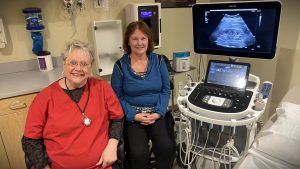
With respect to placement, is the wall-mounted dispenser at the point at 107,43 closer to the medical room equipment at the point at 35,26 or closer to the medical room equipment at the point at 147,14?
the medical room equipment at the point at 147,14

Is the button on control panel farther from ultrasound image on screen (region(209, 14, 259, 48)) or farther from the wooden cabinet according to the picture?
the wooden cabinet

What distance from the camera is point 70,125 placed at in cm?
131

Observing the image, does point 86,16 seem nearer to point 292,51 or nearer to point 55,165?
point 55,165

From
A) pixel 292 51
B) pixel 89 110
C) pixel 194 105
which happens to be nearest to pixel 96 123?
pixel 89 110

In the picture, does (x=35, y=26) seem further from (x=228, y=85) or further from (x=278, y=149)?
(x=278, y=149)

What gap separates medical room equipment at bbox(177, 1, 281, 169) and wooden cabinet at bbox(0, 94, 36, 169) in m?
1.06

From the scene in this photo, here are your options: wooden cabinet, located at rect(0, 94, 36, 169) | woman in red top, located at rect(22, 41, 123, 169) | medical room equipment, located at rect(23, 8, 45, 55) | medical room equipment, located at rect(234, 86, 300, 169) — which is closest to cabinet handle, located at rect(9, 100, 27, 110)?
wooden cabinet, located at rect(0, 94, 36, 169)

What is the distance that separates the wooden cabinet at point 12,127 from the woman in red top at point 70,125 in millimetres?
403

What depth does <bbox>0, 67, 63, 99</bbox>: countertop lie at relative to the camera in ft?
5.26

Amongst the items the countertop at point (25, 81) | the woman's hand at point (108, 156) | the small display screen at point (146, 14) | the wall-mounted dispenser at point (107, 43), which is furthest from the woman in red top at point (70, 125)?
the small display screen at point (146, 14)

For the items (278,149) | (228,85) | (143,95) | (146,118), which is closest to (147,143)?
(146,118)

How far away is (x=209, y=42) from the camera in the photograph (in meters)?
1.65

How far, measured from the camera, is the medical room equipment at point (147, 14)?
216 centimetres

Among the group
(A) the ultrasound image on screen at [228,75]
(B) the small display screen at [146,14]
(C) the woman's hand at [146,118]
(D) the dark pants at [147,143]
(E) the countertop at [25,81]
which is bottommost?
(D) the dark pants at [147,143]
